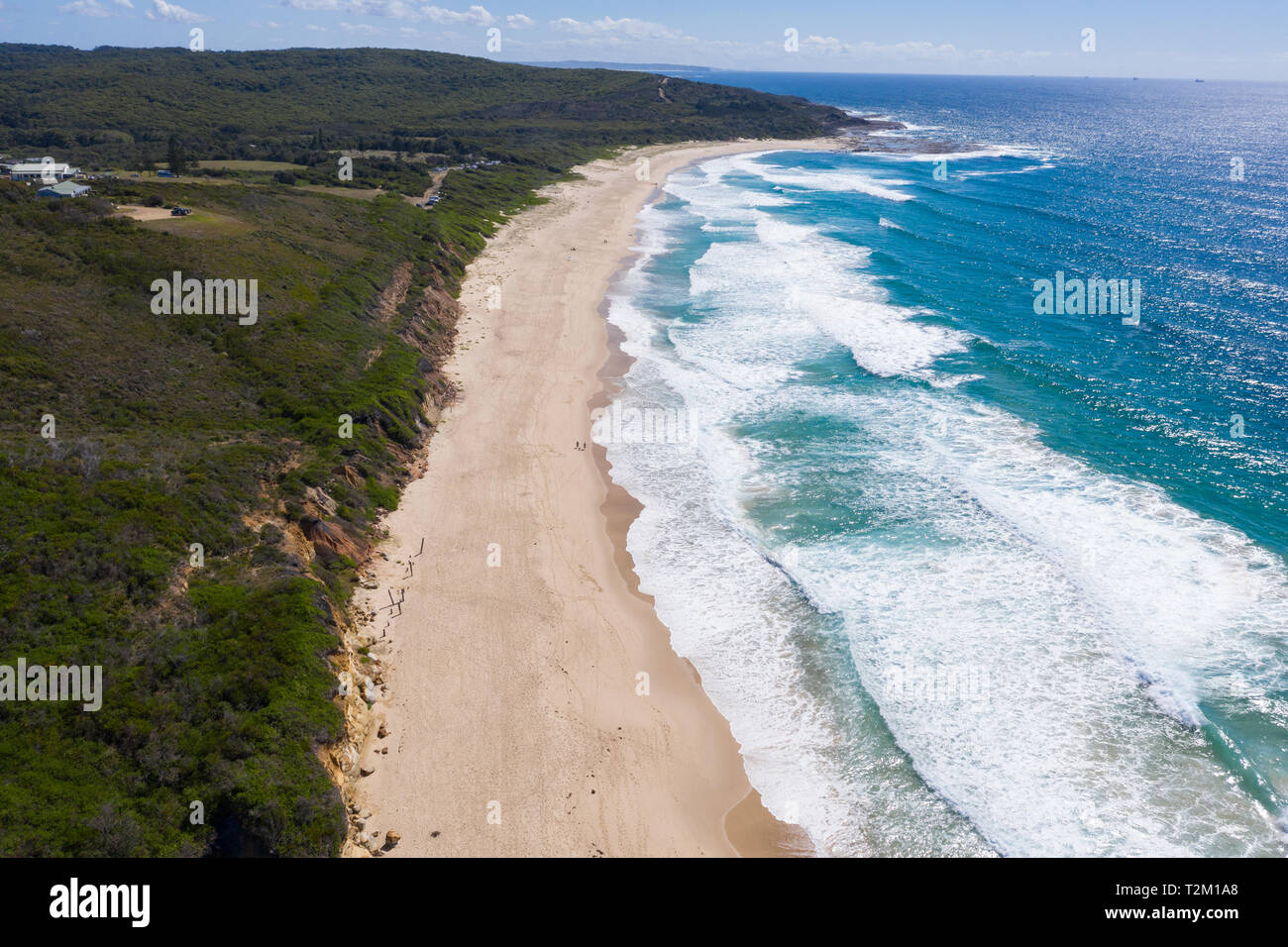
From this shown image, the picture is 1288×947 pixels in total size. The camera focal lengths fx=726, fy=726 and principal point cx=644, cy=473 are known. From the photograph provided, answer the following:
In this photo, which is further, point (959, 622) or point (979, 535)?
point (979, 535)

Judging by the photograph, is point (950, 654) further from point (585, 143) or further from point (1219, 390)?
point (585, 143)

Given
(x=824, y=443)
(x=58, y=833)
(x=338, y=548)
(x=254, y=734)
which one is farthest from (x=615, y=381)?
(x=58, y=833)

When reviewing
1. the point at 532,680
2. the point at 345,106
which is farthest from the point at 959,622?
the point at 345,106

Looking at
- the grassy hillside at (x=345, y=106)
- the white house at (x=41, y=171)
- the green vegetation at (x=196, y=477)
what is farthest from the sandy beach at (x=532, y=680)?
the grassy hillside at (x=345, y=106)

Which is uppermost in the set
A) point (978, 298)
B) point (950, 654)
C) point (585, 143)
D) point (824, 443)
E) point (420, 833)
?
point (585, 143)

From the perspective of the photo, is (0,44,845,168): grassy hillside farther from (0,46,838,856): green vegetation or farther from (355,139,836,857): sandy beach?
(355,139,836,857): sandy beach

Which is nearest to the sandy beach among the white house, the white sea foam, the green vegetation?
the white sea foam

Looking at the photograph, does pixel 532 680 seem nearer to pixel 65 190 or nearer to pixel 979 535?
pixel 979 535
